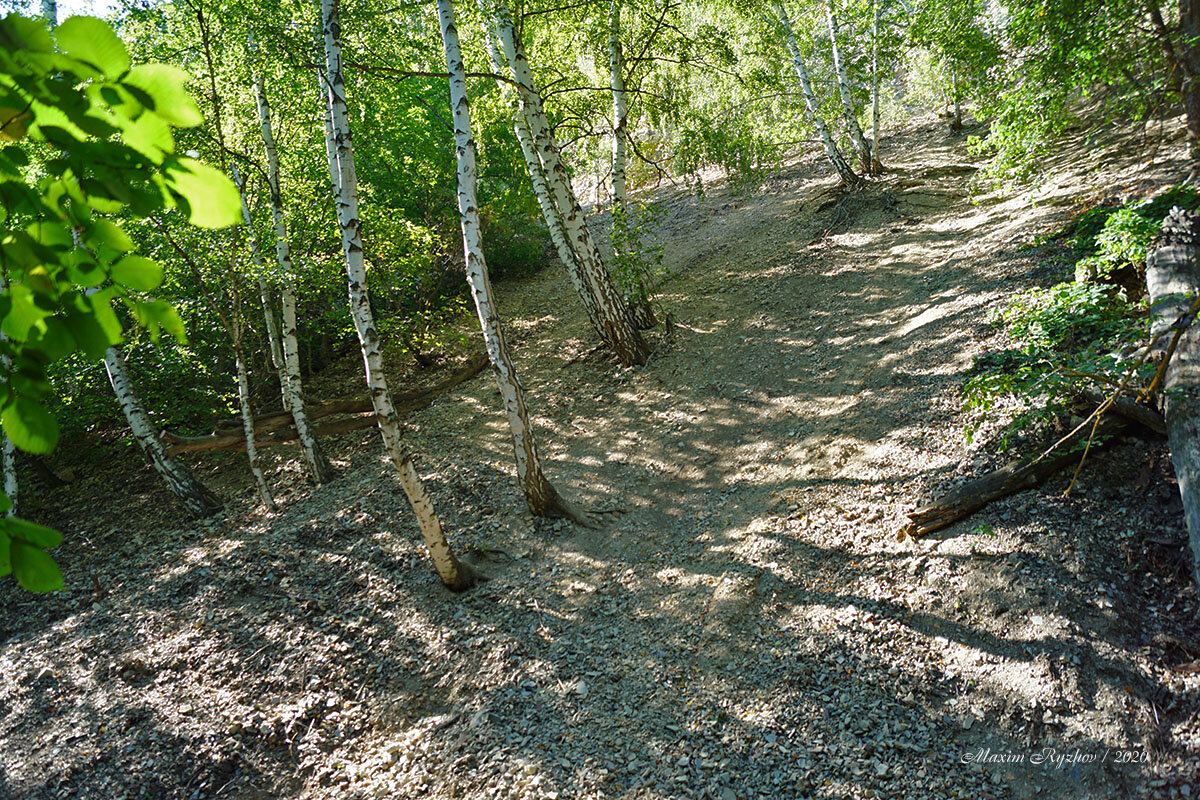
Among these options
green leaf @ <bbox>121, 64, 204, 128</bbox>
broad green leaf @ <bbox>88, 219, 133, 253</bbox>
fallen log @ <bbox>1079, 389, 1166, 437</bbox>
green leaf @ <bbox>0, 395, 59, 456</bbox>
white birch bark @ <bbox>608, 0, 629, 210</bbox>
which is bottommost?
fallen log @ <bbox>1079, 389, 1166, 437</bbox>

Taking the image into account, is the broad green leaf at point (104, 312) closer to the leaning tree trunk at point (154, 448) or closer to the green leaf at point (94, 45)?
the green leaf at point (94, 45)

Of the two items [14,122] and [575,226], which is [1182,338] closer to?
[14,122]

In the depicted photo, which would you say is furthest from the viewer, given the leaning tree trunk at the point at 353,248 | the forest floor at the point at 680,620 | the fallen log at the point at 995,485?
the leaning tree trunk at the point at 353,248

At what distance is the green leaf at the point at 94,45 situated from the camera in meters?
0.83

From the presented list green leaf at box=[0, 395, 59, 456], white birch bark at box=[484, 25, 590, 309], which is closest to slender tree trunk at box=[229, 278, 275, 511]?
white birch bark at box=[484, 25, 590, 309]

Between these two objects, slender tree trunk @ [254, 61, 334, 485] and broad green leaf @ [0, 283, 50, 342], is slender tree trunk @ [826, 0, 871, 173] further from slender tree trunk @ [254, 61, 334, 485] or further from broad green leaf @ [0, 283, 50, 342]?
broad green leaf @ [0, 283, 50, 342]

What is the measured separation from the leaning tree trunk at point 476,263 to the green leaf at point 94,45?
432 cm

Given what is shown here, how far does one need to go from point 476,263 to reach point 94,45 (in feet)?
15.0

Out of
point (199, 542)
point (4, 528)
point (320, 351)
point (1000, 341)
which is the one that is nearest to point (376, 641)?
point (199, 542)

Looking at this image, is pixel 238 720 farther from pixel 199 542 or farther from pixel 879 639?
pixel 879 639

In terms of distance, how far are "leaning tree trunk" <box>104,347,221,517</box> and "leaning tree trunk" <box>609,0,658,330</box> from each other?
629 cm

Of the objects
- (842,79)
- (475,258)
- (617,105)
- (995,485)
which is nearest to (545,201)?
(617,105)

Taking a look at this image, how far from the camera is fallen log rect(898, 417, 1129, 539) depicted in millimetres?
4062

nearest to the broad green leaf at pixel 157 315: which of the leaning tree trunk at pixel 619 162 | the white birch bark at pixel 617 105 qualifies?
the leaning tree trunk at pixel 619 162
